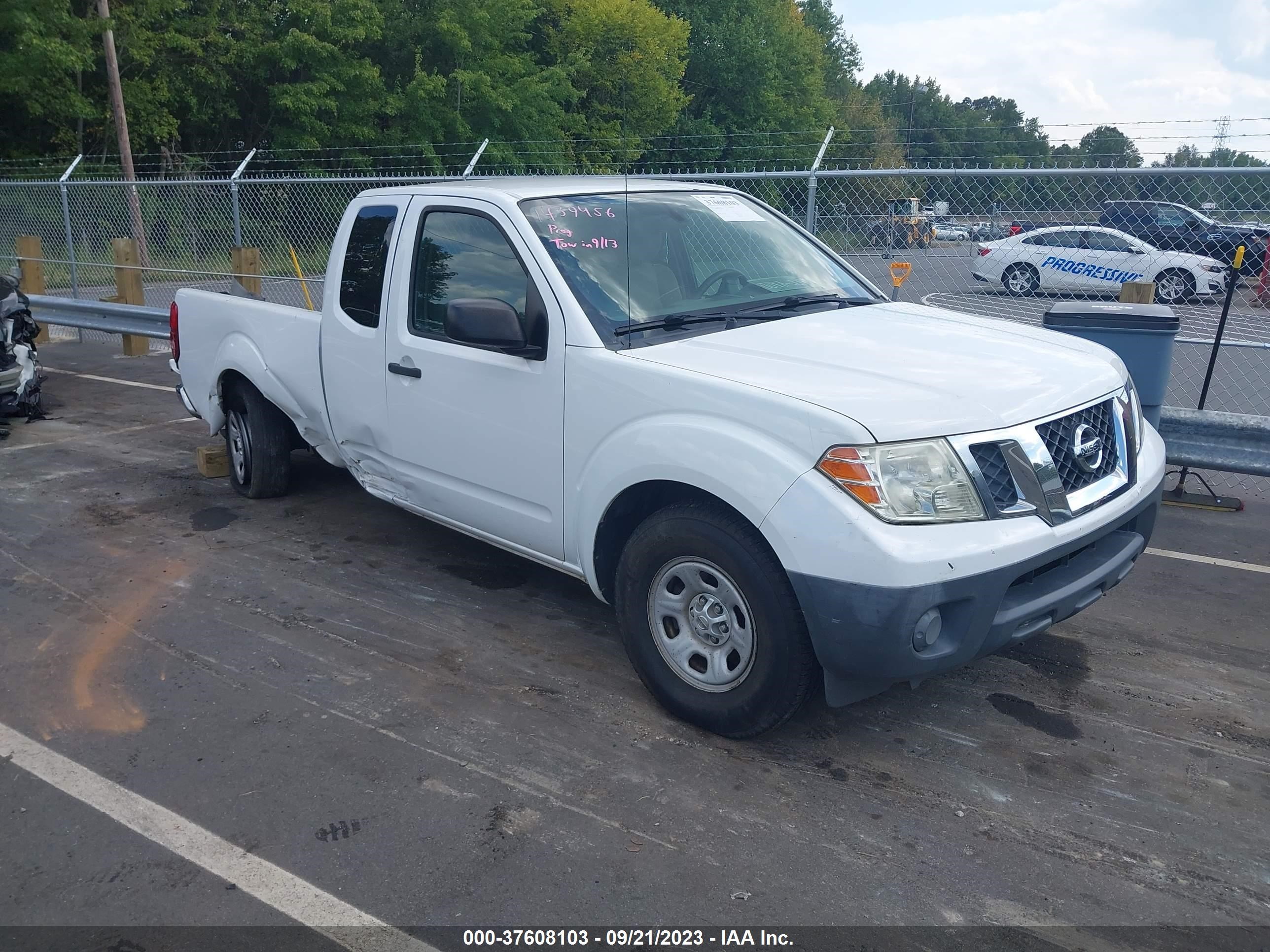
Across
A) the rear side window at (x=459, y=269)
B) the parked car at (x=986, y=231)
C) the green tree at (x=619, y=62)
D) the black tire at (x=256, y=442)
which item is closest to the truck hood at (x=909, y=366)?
the rear side window at (x=459, y=269)

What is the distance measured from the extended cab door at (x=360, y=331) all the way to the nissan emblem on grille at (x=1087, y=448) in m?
3.01

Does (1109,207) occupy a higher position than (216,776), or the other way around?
(1109,207)

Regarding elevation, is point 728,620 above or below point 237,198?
below

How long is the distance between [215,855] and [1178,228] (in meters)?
9.28

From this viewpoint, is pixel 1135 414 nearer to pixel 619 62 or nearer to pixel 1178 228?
pixel 1178 228

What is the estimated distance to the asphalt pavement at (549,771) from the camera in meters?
2.96

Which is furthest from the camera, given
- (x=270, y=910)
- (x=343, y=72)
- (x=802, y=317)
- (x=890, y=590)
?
(x=343, y=72)

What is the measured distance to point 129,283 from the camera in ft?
41.2

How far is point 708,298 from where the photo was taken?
4.46 m

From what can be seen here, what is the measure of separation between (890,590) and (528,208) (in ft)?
7.59

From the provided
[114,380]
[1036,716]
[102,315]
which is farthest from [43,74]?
[1036,716]

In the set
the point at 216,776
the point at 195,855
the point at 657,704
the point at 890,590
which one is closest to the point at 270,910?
the point at 195,855

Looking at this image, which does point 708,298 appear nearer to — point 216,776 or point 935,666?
point 935,666

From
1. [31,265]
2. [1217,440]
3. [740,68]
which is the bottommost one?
[1217,440]
